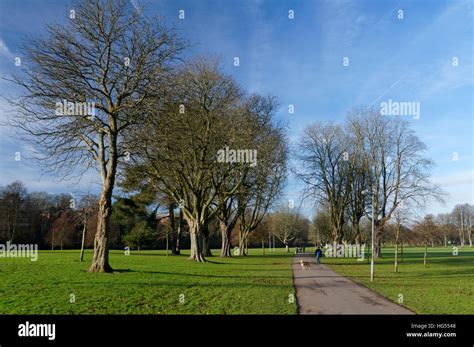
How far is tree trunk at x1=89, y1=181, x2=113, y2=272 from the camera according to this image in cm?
1584

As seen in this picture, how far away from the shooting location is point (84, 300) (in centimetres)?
969

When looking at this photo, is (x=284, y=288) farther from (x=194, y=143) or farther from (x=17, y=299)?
(x=194, y=143)

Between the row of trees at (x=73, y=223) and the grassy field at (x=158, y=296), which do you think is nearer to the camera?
the grassy field at (x=158, y=296)

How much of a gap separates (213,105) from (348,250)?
28.6 meters

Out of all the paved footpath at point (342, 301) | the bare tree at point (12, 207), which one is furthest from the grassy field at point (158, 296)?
the bare tree at point (12, 207)

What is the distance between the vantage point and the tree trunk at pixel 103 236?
15.8m

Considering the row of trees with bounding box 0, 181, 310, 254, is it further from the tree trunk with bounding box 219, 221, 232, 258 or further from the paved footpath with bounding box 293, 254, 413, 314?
the paved footpath with bounding box 293, 254, 413, 314

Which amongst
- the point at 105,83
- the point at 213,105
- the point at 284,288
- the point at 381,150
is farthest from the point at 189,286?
the point at 381,150

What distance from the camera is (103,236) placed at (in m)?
16.2
